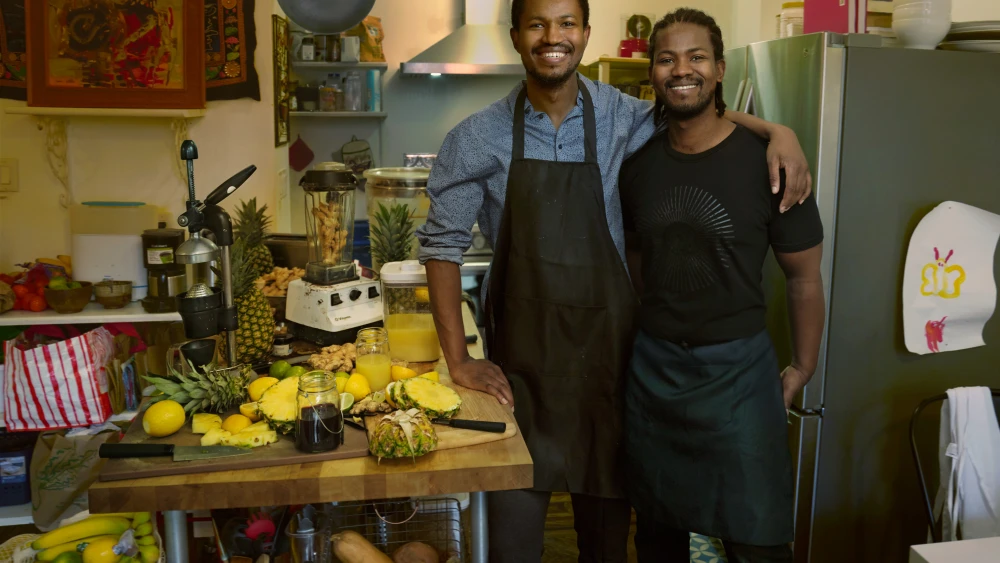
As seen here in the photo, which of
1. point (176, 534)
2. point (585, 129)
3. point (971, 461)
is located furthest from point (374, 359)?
point (971, 461)

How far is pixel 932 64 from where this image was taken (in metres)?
2.41

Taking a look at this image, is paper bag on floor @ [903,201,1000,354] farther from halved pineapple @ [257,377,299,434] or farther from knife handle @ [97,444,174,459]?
knife handle @ [97,444,174,459]

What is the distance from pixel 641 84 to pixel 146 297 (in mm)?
3974

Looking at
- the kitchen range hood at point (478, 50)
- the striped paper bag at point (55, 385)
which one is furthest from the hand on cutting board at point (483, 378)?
the kitchen range hood at point (478, 50)

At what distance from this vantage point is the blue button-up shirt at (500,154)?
6.59ft

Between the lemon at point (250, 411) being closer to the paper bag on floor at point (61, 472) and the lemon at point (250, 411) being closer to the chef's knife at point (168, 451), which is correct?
the chef's knife at point (168, 451)

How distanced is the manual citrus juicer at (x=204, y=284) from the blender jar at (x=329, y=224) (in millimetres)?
441

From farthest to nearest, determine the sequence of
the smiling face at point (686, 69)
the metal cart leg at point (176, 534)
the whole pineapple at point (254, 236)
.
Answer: the whole pineapple at point (254, 236)
the smiling face at point (686, 69)
the metal cart leg at point (176, 534)

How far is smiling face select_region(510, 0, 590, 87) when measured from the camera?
6.22 feet

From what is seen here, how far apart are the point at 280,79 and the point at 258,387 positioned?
314 cm

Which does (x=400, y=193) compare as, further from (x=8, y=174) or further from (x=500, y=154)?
(x=8, y=174)

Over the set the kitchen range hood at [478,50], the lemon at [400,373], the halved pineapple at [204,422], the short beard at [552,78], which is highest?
the kitchen range hood at [478,50]

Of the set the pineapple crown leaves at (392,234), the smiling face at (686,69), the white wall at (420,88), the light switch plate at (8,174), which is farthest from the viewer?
the white wall at (420,88)

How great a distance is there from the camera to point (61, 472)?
9.82 ft
